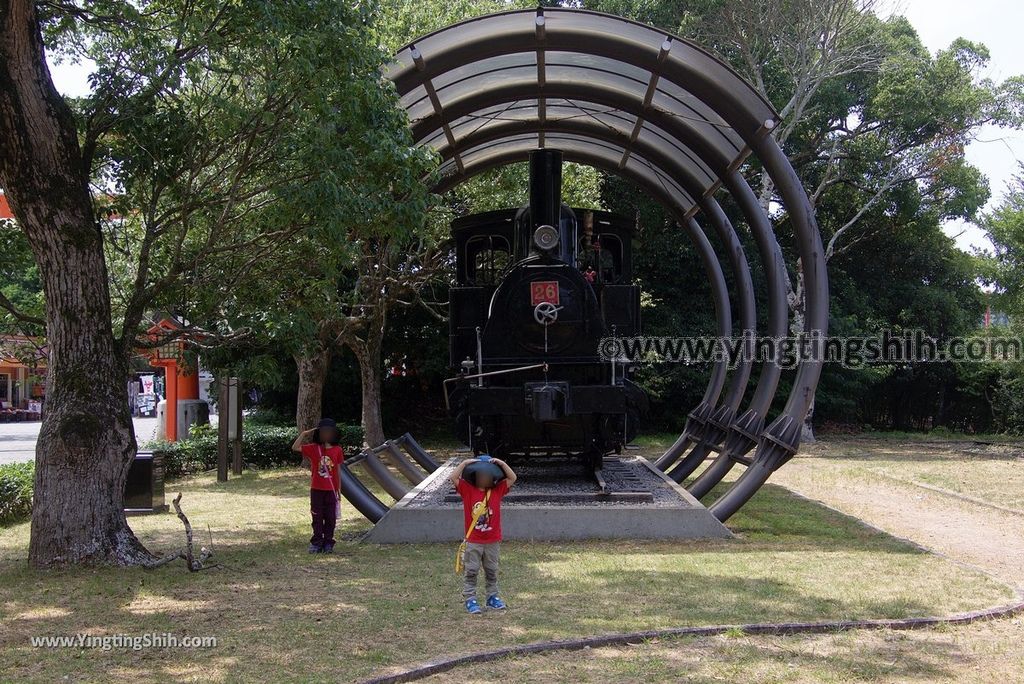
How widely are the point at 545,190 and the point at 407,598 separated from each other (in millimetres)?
5781

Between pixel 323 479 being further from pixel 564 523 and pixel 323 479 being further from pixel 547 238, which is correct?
pixel 547 238

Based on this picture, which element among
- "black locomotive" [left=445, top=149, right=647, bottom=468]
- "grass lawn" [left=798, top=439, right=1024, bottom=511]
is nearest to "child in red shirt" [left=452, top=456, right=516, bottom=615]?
"black locomotive" [left=445, top=149, right=647, bottom=468]

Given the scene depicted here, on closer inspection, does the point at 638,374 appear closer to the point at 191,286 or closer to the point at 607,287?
the point at 607,287

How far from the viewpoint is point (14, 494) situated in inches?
442

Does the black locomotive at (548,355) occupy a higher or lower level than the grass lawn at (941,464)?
higher

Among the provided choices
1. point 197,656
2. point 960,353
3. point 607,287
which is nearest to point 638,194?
point 960,353

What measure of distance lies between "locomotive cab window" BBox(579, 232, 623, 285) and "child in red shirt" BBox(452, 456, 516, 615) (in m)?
6.62

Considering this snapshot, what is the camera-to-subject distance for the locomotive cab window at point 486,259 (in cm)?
1341

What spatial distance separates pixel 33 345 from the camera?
33.0 ft

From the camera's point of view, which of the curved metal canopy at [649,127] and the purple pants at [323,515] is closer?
the purple pants at [323,515]

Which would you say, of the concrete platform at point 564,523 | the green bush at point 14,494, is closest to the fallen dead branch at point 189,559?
the concrete platform at point 564,523

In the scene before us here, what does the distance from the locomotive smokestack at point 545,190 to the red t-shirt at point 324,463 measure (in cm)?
374

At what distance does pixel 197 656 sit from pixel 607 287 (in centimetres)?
793

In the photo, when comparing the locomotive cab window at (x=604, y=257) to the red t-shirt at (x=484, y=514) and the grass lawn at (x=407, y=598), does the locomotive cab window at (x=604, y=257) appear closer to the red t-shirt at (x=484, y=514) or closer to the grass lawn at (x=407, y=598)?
the grass lawn at (x=407, y=598)
